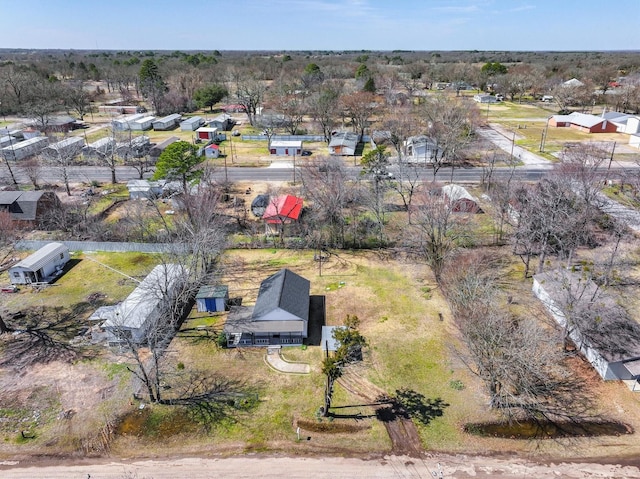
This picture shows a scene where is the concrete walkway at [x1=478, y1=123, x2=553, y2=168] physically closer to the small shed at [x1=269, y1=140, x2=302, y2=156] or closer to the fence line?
the small shed at [x1=269, y1=140, x2=302, y2=156]

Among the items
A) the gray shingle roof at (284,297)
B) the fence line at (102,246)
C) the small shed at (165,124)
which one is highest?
the small shed at (165,124)

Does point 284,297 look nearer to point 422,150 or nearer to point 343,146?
point 422,150

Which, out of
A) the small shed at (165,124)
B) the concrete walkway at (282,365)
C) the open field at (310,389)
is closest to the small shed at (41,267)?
the open field at (310,389)

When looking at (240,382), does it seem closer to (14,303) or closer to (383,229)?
(14,303)

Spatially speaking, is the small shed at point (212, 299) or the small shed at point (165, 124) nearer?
the small shed at point (212, 299)

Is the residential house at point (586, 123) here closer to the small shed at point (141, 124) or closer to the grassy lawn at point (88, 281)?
the grassy lawn at point (88, 281)

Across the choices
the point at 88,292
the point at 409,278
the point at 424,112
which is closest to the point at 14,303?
the point at 88,292
